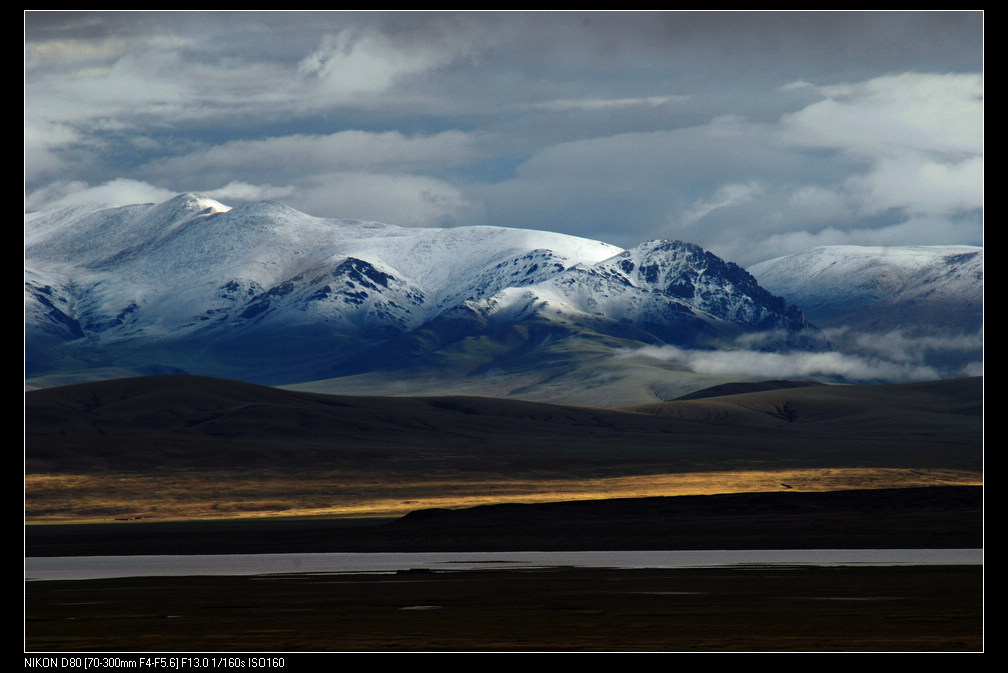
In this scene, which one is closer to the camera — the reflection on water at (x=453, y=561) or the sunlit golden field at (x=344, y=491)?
the reflection on water at (x=453, y=561)

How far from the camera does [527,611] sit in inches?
1502

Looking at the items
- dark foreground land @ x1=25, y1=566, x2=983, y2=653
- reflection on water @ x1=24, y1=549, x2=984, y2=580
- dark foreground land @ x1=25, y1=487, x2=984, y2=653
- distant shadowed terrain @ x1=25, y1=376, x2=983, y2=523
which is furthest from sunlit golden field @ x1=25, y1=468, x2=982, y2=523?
dark foreground land @ x1=25, y1=566, x2=983, y2=653

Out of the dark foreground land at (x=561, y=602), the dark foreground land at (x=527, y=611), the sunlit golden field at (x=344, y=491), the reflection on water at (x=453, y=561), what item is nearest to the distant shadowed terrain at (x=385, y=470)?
the sunlit golden field at (x=344, y=491)

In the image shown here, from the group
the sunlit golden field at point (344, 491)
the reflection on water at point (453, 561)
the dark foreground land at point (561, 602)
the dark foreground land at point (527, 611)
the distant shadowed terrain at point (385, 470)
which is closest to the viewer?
the dark foreground land at point (527, 611)

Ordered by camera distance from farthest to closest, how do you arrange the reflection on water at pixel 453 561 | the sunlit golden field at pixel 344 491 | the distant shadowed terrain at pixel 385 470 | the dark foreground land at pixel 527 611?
the distant shadowed terrain at pixel 385 470
the sunlit golden field at pixel 344 491
the reflection on water at pixel 453 561
the dark foreground land at pixel 527 611

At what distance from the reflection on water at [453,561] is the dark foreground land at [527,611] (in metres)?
3.40

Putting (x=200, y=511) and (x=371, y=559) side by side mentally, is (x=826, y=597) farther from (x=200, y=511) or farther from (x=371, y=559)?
(x=200, y=511)

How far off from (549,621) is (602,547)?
3079 cm

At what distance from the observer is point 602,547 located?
218 feet

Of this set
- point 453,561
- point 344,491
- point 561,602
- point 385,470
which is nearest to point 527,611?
point 561,602

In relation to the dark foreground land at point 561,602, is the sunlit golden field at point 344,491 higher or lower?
lower

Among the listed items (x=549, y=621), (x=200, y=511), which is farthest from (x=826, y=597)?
(x=200, y=511)

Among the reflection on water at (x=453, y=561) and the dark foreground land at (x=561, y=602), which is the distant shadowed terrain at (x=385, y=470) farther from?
the dark foreground land at (x=561, y=602)

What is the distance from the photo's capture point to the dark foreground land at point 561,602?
106ft
